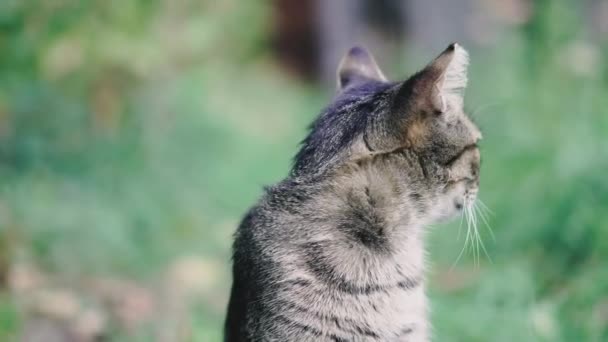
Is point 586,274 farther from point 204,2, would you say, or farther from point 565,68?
point 204,2

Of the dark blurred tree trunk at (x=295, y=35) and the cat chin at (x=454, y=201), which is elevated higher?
the dark blurred tree trunk at (x=295, y=35)

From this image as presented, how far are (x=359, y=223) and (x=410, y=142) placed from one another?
11.5 inches

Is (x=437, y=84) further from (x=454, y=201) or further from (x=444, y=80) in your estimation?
(x=454, y=201)

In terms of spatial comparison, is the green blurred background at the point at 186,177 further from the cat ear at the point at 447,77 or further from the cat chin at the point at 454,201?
the cat ear at the point at 447,77

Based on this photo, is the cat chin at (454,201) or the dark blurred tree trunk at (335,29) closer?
the cat chin at (454,201)

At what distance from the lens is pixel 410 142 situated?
8.80ft

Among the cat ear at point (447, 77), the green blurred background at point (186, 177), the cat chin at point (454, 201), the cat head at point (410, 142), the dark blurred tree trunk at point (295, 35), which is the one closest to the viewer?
the cat ear at point (447, 77)

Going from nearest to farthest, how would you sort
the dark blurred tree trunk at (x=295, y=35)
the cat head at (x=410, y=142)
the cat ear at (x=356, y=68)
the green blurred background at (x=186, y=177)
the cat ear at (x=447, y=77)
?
the cat ear at (x=447, y=77) < the cat head at (x=410, y=142) < the cat ear at (x=356, y=68) < the green blurred background at (x=186, y=177) < the dark blurred tree trunk at (x=295, y=35)

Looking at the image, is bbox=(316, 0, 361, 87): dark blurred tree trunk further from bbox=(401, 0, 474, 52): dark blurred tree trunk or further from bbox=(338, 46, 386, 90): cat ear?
bbox=(338, 46, 386, 90): cat ear

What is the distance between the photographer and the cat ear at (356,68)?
328 centimetres

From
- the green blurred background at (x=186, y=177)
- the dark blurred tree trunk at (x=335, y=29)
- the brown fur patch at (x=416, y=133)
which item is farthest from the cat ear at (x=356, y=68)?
the dark blurred tree trunk at (x=335, y=29)

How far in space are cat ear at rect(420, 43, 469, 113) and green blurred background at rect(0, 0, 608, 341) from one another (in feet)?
3.99

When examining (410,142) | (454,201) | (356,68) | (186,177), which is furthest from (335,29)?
(410,142)

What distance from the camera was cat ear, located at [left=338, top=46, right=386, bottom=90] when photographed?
10.8 feet
